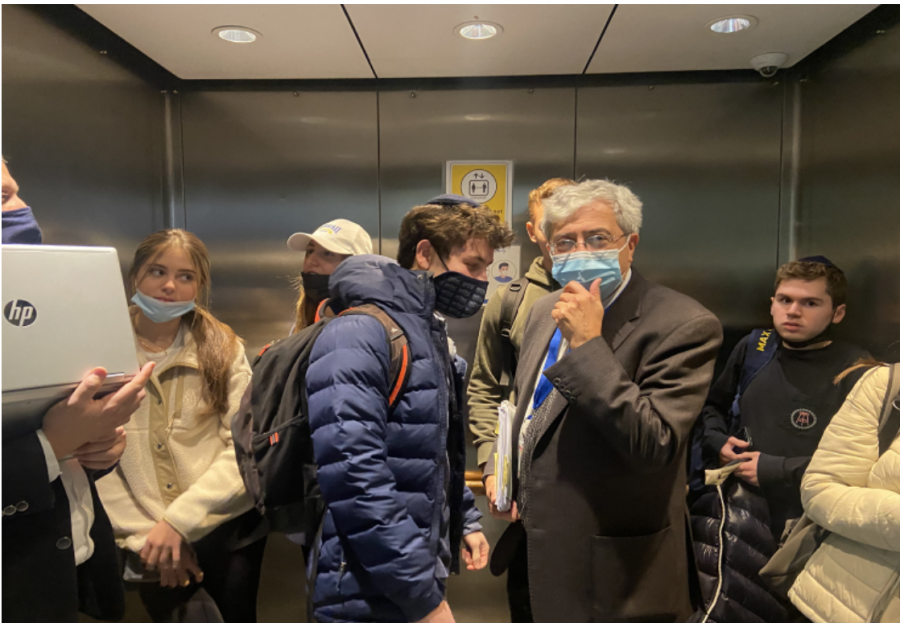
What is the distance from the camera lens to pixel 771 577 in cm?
167

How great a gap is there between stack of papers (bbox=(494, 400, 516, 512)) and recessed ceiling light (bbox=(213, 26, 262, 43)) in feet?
5.79

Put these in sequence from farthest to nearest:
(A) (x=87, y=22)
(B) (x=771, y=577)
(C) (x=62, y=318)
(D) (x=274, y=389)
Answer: (A) (x=87, y=22), (B) (x=771, y=577), (D) (x=274, y=389), (C) (x=62, y=318)

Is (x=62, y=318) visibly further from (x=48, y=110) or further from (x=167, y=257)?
(x=48, y=110)

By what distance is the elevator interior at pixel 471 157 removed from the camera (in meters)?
2.41

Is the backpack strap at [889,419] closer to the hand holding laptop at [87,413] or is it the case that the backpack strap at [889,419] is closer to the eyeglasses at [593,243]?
the eyeglasses at [593,243]

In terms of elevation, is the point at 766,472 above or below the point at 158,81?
below

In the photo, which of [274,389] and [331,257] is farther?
[331,257]

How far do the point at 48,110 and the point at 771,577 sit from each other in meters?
2.89

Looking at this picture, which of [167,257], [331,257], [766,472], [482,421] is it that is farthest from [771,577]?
[167,257]

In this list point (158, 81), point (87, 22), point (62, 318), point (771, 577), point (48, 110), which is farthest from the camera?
point (158, 81)

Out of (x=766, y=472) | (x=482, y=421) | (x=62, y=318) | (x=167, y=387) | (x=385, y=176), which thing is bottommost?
(x=766, y=472)

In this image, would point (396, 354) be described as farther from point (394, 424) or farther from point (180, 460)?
point (180, 460)

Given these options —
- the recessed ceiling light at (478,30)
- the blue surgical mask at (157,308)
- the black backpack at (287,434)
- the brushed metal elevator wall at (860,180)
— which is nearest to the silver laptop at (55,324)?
the black backpack at (287,434)

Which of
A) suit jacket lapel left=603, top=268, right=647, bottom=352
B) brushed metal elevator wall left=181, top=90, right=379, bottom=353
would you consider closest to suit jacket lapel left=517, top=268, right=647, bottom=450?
suit jacket lapel left=603, top=268, right=647, bottom=352
